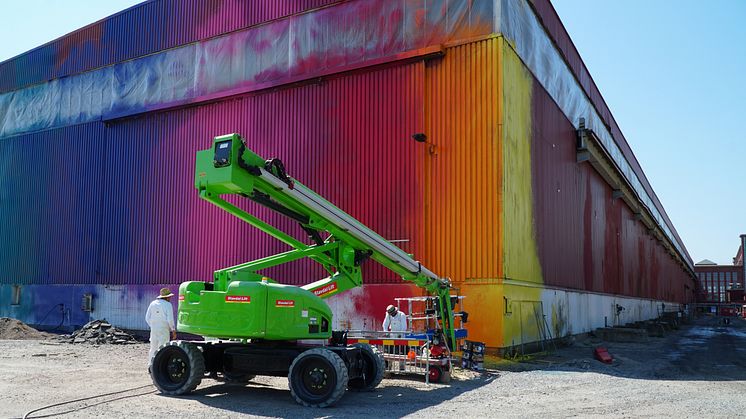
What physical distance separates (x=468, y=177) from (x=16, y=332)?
19536mm

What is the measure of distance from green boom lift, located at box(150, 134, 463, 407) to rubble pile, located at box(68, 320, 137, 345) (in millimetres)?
12992

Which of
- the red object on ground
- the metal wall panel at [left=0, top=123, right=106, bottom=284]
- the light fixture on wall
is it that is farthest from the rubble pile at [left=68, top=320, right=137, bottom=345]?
the red object on ground

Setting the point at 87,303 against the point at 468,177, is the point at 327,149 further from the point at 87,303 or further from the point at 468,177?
the point at 87,303

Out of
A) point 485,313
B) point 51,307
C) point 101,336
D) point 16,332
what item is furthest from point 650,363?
point 51,307

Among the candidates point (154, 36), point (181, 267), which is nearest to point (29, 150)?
point (154, 36)

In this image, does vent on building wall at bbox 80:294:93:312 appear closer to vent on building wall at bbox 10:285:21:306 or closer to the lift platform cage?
vent on building wall at bbox 10:285:21:306

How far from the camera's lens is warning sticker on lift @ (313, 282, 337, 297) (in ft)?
41.5

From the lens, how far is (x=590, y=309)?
1217 inches

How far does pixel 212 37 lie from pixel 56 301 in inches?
560

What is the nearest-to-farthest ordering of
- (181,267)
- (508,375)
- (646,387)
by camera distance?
(646,387)
(508,375)
(181,267)

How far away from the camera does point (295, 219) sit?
1257 cm

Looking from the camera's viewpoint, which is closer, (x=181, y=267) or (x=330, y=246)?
(x=330, y=246)

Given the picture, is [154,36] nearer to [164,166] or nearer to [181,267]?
[164,166]


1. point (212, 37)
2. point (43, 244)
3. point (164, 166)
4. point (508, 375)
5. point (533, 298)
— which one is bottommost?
point (508, 375)
